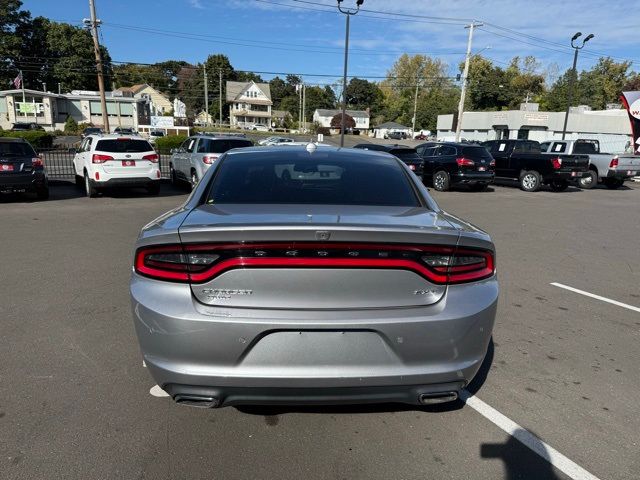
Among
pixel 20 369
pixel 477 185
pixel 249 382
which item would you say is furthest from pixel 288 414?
pixel 477 185

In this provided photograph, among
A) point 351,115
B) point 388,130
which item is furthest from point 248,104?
point 388,130

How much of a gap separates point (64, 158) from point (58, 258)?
1890cm

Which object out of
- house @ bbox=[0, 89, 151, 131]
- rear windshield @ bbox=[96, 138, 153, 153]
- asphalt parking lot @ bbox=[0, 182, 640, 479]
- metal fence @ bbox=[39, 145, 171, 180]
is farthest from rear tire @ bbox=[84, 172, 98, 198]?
house @ bbox=[0, 89, 151, 131]

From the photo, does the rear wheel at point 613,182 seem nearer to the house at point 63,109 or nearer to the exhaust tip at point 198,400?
the exhaust tip at point 198,400

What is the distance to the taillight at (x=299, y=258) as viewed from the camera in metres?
2.30

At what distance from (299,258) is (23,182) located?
12581 millimetres

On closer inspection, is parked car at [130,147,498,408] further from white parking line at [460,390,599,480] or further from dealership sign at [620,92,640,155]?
dealership sign at [620,92,640,155]

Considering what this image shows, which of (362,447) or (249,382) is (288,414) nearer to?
(362,447)

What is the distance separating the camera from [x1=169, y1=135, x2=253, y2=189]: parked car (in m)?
13.3

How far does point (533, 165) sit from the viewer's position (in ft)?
60.7

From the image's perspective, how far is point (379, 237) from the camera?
2.32m

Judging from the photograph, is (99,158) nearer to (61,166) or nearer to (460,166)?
(61,166)

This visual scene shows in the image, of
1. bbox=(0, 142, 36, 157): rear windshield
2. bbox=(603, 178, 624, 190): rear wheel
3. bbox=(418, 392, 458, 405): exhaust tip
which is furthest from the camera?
bbox=(603, 178, 624, 190): rear wheel

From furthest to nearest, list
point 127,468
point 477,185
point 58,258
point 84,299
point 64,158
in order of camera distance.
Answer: point 64,158 < point 477,185 < point 58,258 < point 84,299 < point 127,468
